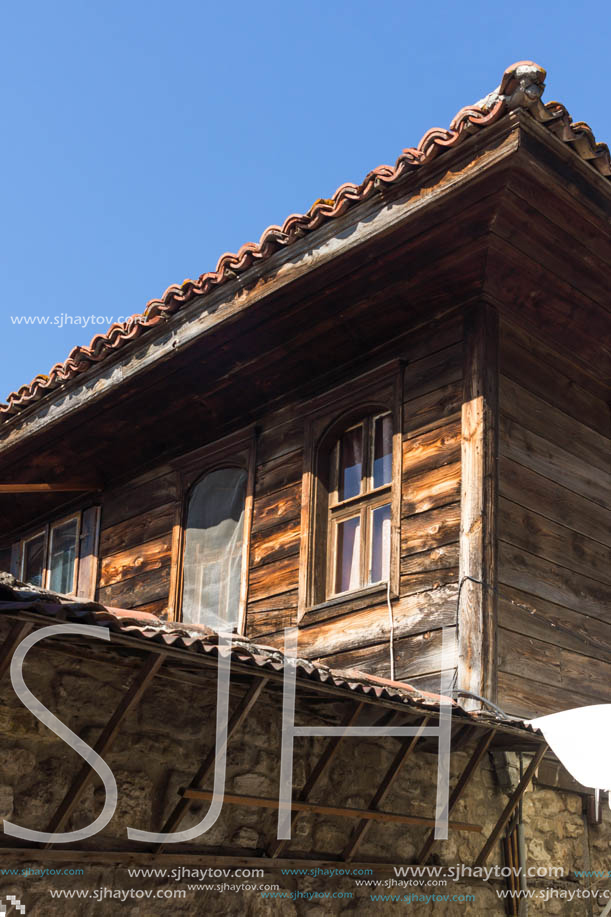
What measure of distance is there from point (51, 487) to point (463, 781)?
4937mm

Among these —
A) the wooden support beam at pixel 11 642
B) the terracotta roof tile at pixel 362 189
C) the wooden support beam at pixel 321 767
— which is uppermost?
the terracotta roof tile at pixel 362 189

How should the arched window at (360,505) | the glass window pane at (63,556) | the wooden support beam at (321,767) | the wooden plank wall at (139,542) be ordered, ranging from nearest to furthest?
the wooden support beam at (321,767) → the arched window at (360,505) → the wooden plank wall at (139,542) → the glass window pane at (63,556)

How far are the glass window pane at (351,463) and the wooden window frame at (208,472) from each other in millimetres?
803

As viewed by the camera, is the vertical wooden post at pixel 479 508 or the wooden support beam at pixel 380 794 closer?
the wooden support beam at pixel 380 794

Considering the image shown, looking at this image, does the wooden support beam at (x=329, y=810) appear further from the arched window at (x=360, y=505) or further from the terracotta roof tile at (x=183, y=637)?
the arched window at (x=360, y=505)

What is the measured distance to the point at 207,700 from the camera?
5.21 metres

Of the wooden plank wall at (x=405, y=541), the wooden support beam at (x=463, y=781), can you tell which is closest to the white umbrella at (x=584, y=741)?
the wooden support beam at (x=463, y=781)

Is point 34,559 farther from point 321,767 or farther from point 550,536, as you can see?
point 321,767

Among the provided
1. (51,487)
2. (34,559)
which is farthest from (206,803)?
(34,559)

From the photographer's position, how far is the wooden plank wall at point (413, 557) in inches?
259

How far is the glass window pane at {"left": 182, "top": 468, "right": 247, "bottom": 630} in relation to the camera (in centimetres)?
811

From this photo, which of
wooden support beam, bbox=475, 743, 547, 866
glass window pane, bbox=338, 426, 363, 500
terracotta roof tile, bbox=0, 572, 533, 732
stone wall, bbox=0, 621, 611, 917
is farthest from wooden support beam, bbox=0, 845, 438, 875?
glass window pane, bbox=338, 426, 363, 500

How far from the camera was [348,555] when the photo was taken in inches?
291

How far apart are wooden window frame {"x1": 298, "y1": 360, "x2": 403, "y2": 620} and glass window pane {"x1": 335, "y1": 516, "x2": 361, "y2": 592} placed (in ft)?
0.20
